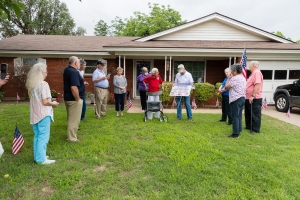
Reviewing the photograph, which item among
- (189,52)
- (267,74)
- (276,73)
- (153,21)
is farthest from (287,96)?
(153,21)

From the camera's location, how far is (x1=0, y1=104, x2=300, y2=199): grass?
2.80m

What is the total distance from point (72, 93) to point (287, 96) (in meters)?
8.49

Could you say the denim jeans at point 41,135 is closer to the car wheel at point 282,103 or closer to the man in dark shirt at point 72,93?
the man in dark shirt at point 72,93

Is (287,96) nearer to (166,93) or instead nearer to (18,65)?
(166,93)

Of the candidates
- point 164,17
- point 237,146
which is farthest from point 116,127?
point 164,17

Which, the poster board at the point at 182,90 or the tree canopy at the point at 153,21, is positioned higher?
the tree canopy at the point at 153,21

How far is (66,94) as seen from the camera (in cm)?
438

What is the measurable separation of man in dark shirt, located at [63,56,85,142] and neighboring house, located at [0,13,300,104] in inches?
228

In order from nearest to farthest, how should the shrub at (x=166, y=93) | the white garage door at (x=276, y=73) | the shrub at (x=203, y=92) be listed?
the shrub at (x=166, y=93) → the shrub at (x=203, y=92) → the white garage door at (x=276, y=73)

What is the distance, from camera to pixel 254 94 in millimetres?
5270

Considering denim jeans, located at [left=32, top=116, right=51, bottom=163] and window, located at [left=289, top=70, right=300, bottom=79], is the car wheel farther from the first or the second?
denim jeans, located at [left=32, top=116, right=51, bottom=163]

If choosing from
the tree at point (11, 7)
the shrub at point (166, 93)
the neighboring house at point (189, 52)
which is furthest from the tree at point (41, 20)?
the tree at point (11, 7)

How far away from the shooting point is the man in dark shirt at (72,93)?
165 inches

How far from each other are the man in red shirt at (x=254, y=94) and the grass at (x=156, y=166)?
343mm
